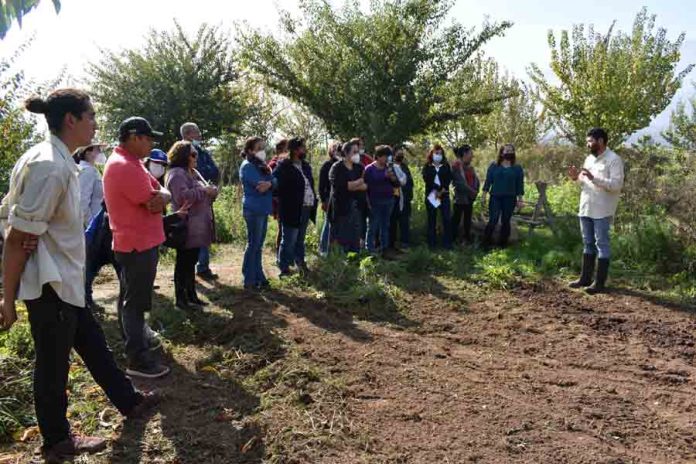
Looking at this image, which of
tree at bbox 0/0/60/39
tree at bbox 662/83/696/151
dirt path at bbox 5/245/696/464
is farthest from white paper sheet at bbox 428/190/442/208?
tree at bbox 662/83/696/151

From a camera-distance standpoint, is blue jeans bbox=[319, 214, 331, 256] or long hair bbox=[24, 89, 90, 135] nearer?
long hair bbox=[24, 89, 90, 135]

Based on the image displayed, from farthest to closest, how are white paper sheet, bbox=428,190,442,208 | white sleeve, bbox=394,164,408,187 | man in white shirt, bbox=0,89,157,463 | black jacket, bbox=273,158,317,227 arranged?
white paper sheet, bbox=428,190,442,208, white sleeve, bbox=394,164,408,187, black jacket, bbox=273,158,317,227, man in white shirt, bbox=0,89,157,463

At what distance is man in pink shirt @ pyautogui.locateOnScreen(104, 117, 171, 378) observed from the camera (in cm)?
415

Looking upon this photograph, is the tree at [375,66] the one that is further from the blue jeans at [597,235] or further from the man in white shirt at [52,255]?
the man in white shirt at [52,255]

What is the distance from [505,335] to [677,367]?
1448 millimetres

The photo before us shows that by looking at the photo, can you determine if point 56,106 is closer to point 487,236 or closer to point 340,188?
point 340,188

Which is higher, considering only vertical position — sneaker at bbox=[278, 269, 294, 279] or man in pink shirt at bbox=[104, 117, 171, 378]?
man in pink shirt at bbox=[104, 117, 171, 378]

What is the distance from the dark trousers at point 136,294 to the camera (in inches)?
171

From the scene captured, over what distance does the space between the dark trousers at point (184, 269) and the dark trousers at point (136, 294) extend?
1490 millimetres

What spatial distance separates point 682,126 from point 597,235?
64.3ft

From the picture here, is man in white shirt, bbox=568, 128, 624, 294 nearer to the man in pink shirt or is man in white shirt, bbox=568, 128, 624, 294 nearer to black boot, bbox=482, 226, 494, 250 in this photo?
black boot, bbox=482, 226, 494, 250

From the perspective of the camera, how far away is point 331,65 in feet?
39.3

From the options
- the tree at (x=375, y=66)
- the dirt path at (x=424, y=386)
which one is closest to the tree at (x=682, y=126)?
the tree at (x=375, y=66)

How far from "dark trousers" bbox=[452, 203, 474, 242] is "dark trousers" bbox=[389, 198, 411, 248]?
30.0 inches
